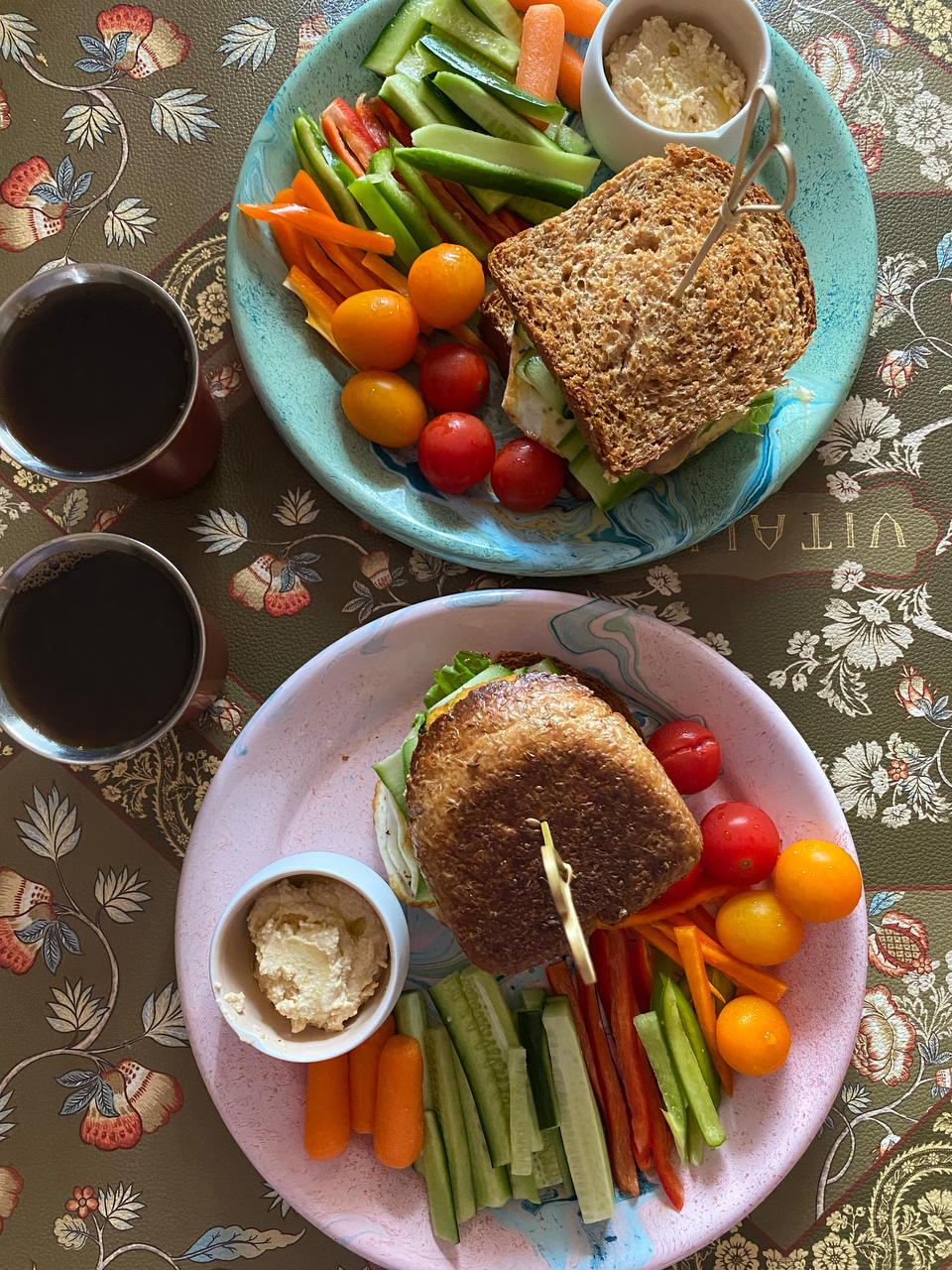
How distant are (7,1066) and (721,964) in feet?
4.35

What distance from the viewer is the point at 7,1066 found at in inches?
69.3

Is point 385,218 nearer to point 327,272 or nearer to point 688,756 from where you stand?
point 327,272

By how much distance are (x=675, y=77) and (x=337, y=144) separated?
2.05 ft

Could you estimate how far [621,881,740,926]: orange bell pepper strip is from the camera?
162 cm

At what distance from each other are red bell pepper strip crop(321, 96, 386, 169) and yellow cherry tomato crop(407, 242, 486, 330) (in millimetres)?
245

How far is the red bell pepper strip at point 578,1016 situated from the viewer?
163 centimetres

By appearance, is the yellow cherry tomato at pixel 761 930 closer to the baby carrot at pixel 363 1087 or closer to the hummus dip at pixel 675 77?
the baby carrot at pixel 363 1087

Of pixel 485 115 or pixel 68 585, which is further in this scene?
pixel 485 115

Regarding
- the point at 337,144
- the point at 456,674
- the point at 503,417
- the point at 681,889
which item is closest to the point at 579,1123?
the point at 681,889

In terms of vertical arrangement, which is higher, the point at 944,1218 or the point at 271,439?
the point at 271,439

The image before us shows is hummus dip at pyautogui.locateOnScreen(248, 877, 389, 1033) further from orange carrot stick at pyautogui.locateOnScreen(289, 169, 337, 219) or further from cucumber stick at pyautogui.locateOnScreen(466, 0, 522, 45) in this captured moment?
cucumber stick at pyautogui.locateOnScreen(466, 0, 522, 45)

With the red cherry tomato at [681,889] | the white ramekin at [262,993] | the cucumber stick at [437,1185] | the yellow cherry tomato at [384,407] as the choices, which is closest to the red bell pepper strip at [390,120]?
the yellow cherry tomato at [384,407]

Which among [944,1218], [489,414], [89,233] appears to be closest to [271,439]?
[489,414]

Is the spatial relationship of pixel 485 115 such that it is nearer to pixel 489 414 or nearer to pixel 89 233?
pixel 489 414
